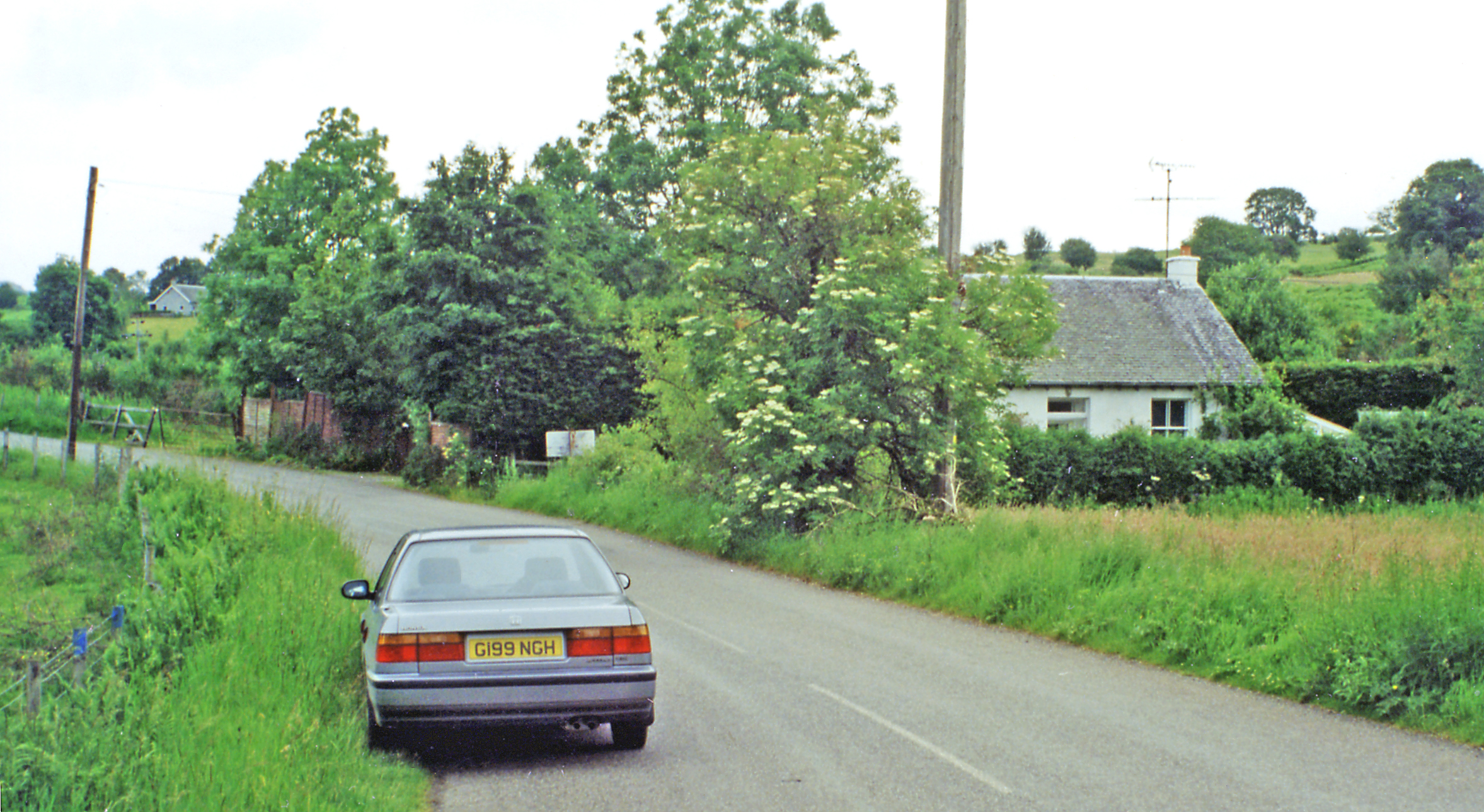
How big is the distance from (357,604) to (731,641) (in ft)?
11.5

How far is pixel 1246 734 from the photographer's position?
25.8 feet

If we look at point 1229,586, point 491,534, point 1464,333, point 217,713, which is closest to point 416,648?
point 217,713

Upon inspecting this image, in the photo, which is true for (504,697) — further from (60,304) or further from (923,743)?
(60,304)

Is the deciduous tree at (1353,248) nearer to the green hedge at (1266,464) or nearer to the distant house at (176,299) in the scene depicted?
the green hedge at (1266,464)

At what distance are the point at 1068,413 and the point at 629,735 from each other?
29.6 m

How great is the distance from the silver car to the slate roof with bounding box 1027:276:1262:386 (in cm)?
2727

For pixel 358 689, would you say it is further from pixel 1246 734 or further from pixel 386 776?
pixel 1246 734

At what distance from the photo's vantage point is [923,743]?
24.4 ft

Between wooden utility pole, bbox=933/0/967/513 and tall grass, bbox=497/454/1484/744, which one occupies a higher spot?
wooden utility pole, bbox=933/0/967/513

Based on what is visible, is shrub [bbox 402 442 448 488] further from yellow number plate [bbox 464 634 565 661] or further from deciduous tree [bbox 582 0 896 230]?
yellow number plate [bbox 464 634 565 661]

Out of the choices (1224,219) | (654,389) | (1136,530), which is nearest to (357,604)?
(1136,530)

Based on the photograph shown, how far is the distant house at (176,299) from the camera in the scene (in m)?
149

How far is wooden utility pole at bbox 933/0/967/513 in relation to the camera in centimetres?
1589

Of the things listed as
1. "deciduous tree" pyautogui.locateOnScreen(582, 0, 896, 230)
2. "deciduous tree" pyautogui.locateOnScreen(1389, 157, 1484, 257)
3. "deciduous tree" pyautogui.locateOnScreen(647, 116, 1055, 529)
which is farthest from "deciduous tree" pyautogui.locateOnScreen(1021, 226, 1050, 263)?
"deciduous tree" pyautogui.locateOnScreen(647, 116, 1055, 529)
